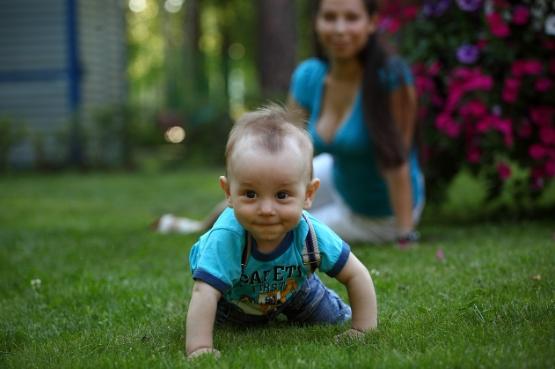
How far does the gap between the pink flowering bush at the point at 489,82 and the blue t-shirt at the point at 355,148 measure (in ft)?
1.55

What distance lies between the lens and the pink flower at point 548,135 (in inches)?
185

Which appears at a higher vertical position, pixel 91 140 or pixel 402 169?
pixel 402 169

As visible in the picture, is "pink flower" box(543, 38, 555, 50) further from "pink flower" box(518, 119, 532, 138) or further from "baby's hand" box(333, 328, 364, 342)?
"baby's hand" box(333, 328, 364, 342)

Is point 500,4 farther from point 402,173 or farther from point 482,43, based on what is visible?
point 402,173

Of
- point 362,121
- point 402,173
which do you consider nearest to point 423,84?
point 362,121

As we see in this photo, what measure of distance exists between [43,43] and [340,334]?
38.2ft

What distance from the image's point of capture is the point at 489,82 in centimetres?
471

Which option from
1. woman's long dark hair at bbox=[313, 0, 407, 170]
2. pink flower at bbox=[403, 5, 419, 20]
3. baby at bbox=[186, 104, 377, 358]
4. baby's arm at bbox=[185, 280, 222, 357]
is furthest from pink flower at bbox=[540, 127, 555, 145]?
baby's arm at bbox=[185, 280, 222, 357]

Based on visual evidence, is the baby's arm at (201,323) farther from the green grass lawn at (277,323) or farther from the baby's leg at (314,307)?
the baby's leg at (314,307)

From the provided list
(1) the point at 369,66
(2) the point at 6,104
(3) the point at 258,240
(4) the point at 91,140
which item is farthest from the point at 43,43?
(3) the point at 258,240

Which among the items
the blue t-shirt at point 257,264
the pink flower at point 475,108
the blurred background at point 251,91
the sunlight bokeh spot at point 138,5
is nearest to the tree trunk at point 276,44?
the blurred background at point 251,91

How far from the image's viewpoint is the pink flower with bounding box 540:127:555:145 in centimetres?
471

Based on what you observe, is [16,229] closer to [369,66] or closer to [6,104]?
[369,66]

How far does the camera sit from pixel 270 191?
2.34 m
